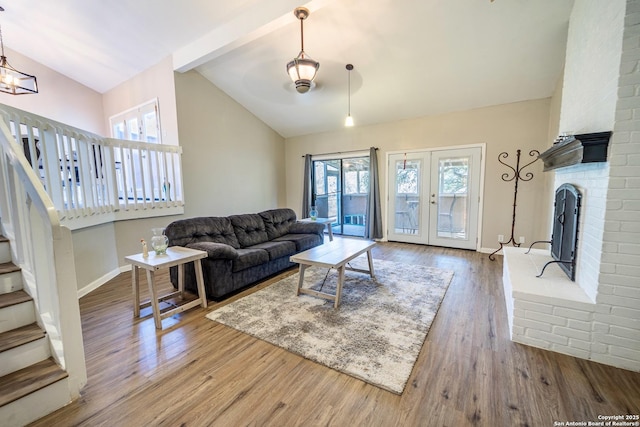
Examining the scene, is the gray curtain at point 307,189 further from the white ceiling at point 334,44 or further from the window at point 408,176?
the window at point 408,176

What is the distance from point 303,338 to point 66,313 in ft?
4.94

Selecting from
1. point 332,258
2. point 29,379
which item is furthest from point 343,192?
point 29,379

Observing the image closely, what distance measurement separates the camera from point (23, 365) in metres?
1.47

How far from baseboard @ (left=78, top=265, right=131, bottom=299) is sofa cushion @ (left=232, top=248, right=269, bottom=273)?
69.0 inches

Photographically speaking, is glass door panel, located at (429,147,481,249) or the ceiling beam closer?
the ceiling beam

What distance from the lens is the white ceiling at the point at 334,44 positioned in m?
3.02

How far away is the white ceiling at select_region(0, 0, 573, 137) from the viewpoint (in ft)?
9.91

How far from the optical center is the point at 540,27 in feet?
9.75

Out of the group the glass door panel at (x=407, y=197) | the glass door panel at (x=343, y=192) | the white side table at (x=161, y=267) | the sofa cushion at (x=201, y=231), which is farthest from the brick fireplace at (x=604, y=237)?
the glass door panel at (x=343, y=192)

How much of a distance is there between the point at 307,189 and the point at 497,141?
4028 mm

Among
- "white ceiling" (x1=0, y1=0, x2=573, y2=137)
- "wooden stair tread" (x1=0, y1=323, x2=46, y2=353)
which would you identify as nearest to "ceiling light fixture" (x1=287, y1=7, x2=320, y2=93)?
"white ceiling" (x1=0, y1=0, x2=573, y2=137)

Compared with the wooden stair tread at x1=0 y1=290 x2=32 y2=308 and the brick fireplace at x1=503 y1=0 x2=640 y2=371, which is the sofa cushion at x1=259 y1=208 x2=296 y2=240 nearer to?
the wooden stair tread at x1=0 y1=290 x2=32 y2=308

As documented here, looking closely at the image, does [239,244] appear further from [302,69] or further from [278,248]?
[302,69]

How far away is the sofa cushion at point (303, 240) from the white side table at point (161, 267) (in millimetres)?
1464
